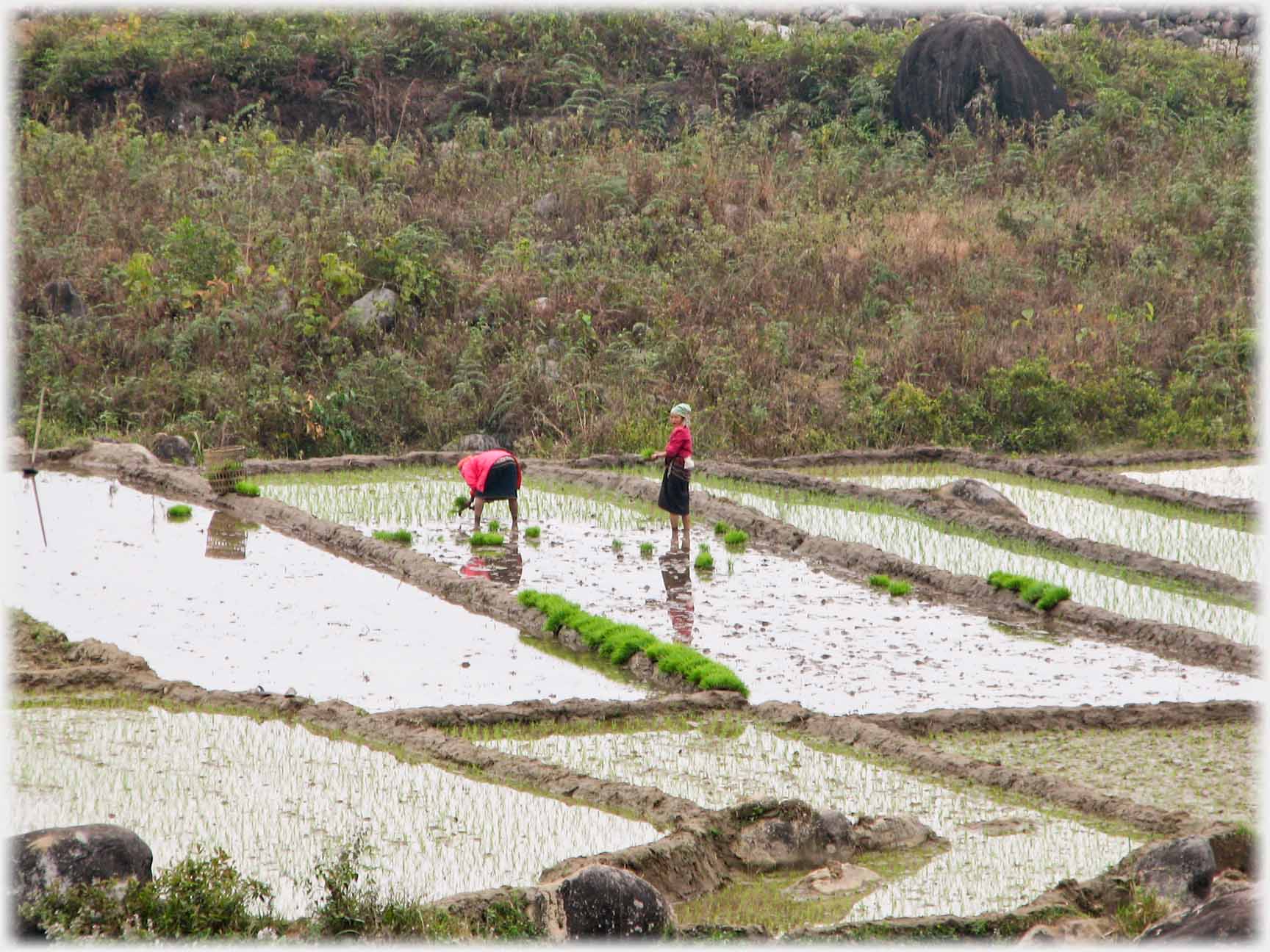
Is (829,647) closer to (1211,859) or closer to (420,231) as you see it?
(1211,859)

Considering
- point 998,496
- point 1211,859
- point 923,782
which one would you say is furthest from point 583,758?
point 998,496

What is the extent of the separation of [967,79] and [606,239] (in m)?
8.15

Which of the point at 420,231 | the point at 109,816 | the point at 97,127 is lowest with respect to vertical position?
the point at 109,816

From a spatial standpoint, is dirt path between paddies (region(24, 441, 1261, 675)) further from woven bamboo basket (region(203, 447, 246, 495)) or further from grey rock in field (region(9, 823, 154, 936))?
grey rock in field (region(9, 823, 154, 936))

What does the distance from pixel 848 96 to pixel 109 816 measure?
73.4 feet

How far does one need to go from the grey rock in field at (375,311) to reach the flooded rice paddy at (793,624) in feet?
16.5

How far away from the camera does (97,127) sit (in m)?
24.7

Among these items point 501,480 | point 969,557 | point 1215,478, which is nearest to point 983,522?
point 969,557

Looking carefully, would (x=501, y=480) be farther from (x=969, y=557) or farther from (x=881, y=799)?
(x=881, y=799)

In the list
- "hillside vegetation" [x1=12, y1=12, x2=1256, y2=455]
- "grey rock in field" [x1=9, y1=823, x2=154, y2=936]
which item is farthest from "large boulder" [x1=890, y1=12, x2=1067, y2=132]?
"grey rock in field" [x1=9, y1=823, x2=154, y2=936]

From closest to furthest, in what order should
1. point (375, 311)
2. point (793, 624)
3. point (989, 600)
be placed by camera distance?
point (793, 624) < point (989, 600) < point (375, 311)

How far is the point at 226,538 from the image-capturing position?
523 inches

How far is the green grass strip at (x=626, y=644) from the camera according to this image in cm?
898

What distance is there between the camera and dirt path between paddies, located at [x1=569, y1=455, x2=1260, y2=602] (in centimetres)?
1173
